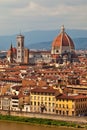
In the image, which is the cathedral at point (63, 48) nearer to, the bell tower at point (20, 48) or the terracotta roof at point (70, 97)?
the bell tower at point (20, 48)

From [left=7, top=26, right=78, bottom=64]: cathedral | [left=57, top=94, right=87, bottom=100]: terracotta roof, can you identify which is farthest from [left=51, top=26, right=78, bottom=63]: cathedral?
[left=57, top=94, right=87, bottom=100]: terracotta roof

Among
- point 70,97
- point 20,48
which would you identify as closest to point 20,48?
point 20,48

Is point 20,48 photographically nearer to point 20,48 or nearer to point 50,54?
point 20,48

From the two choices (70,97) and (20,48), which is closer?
(70,97)

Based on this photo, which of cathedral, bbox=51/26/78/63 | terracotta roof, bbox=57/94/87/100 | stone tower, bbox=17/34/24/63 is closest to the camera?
terracotta roof, bbox=57/94/87/100

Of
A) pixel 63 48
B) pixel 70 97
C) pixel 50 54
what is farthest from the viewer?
pixel 50 54

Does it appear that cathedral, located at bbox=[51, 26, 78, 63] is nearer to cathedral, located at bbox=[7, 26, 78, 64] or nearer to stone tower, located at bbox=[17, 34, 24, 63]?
cathedral, located at bbox=[7, 26, 78, 64]

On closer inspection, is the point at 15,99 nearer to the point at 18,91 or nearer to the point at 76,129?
the point at 18,91

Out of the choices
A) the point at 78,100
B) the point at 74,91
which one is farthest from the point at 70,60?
the point at 78,100

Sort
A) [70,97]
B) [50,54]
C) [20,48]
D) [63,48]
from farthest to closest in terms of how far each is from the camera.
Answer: [50,54]
[63,48]
[20,48]
[70,97]

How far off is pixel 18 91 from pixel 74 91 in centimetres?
352

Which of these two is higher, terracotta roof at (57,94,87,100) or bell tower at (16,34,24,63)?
bell tower at (16,34,24,63)

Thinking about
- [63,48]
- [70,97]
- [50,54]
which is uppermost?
[63,48]

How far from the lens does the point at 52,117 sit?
2911 centimetres
